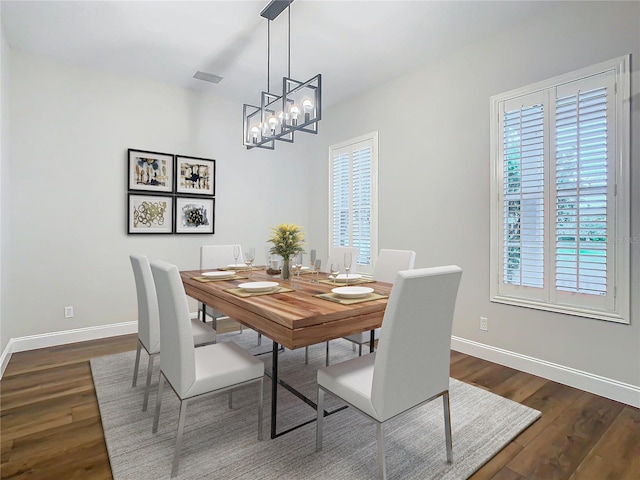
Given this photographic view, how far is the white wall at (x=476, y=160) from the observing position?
2.40 m

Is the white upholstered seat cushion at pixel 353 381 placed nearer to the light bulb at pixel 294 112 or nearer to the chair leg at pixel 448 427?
the chair leg at pixel 448 427

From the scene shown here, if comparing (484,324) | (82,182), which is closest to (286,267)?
(484,324)

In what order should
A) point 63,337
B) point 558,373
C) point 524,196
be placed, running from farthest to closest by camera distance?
1. point 63,337
2. point 524,196
3. point 558,373

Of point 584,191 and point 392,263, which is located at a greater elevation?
point 584,191

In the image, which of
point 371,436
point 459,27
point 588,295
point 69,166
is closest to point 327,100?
point 459,27

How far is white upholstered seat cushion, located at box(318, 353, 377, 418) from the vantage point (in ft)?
4.91

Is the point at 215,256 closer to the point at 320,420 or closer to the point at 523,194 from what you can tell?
the point at 320,420

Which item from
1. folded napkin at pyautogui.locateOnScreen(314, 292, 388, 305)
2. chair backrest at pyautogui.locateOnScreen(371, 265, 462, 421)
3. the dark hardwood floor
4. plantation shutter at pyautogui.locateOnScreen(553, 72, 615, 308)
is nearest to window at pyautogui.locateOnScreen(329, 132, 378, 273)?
the dark hardwood floor

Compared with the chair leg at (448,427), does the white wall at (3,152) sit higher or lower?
higher

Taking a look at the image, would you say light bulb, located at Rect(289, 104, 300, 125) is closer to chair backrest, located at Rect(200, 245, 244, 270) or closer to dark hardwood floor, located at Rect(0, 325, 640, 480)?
chair backrest, located at Rect(200, 245, 244, 270)

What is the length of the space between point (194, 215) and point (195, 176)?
0.48 m

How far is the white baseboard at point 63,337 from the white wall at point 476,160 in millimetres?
3135

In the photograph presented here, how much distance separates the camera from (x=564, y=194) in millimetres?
2604

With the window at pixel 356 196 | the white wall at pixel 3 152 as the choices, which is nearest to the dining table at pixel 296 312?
the white wall at pixel 3 152
